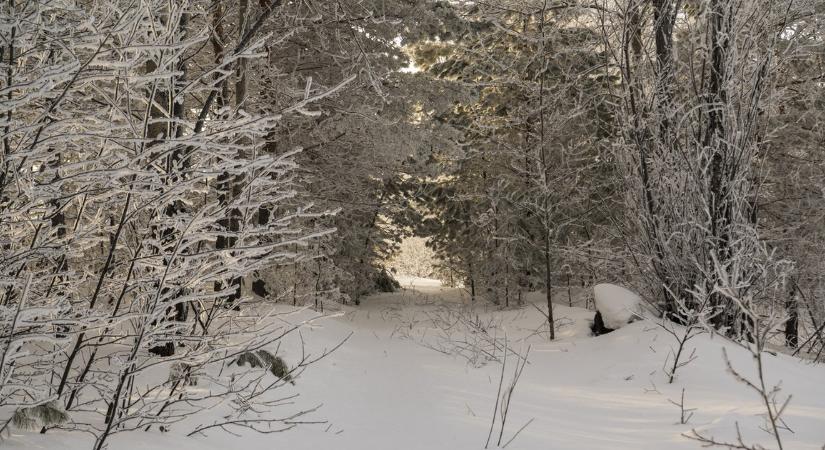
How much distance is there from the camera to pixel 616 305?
7.53 m

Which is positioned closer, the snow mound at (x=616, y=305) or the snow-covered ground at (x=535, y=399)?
the snow-covered ground at (x=535, y=399)

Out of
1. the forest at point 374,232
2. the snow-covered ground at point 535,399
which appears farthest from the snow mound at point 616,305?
the snow-covered ground at point 535,399

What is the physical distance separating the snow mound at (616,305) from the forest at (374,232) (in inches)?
1.9

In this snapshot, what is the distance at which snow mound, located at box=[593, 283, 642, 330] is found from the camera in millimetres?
7367

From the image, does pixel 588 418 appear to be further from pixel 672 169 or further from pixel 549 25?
pixel 549 25

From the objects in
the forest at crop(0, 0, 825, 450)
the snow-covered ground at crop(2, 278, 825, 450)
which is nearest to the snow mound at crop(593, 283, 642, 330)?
the forest at crop(0, 0, 825, 450)

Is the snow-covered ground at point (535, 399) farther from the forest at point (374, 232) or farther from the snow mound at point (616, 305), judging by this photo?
the snow mound at point (616, 305)

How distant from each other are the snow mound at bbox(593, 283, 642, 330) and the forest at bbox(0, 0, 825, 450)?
0.16ft

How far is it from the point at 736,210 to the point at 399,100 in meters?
5.49

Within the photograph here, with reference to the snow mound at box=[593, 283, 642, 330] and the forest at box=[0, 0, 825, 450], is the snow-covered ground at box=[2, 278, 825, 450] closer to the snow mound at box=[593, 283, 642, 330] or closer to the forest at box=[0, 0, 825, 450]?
the forest at box=[0, 0, 825, 450]

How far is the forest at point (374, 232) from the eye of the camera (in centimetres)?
257

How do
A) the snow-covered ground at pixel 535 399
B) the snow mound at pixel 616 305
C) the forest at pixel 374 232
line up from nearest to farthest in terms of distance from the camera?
1. the forest at pixel 374 232
2. the snow-covered ground at pixel 535 399
3. the snow mound at pixel 616 305

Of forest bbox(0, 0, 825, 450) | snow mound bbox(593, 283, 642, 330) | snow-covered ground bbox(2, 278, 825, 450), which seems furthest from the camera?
snow mound bbox(593, 283, 642, 330)

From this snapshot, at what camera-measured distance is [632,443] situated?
3.83 meters
